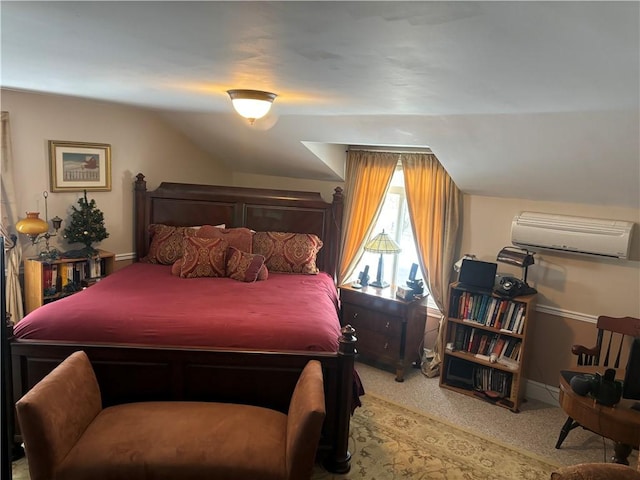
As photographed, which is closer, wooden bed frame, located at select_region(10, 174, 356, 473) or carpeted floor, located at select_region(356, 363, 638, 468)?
wooden bed frame, located at select_region(10, 174, 356, 473)

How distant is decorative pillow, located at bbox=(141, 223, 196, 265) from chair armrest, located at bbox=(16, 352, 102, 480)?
5.90 feet

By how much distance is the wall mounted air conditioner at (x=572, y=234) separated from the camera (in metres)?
3.15

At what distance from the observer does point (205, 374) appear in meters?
2.67

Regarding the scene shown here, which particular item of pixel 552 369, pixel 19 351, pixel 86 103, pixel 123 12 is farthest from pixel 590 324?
pixel 86 103

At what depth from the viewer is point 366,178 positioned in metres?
4.43

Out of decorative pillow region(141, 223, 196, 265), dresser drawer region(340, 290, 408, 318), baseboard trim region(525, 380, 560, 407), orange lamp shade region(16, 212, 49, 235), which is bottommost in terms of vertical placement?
baseboard trim region(525, 380, 560, 407)

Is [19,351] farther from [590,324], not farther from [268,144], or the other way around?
[590,324]

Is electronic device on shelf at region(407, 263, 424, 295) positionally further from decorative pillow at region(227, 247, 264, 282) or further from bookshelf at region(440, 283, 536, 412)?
decorative pillow at region(227, 247, 264, 282)

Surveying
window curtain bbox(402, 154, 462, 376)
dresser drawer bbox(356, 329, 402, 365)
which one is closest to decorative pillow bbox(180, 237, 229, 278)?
dresser drawer bbox(356, 329, 402, 365)

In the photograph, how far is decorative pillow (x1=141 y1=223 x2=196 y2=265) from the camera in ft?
13.7

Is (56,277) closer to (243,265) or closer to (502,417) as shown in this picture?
(243,265)

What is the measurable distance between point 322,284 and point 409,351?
0.97m

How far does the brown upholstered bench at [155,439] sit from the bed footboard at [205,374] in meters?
0.24

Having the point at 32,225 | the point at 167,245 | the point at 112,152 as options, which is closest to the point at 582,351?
the point at 167,245
